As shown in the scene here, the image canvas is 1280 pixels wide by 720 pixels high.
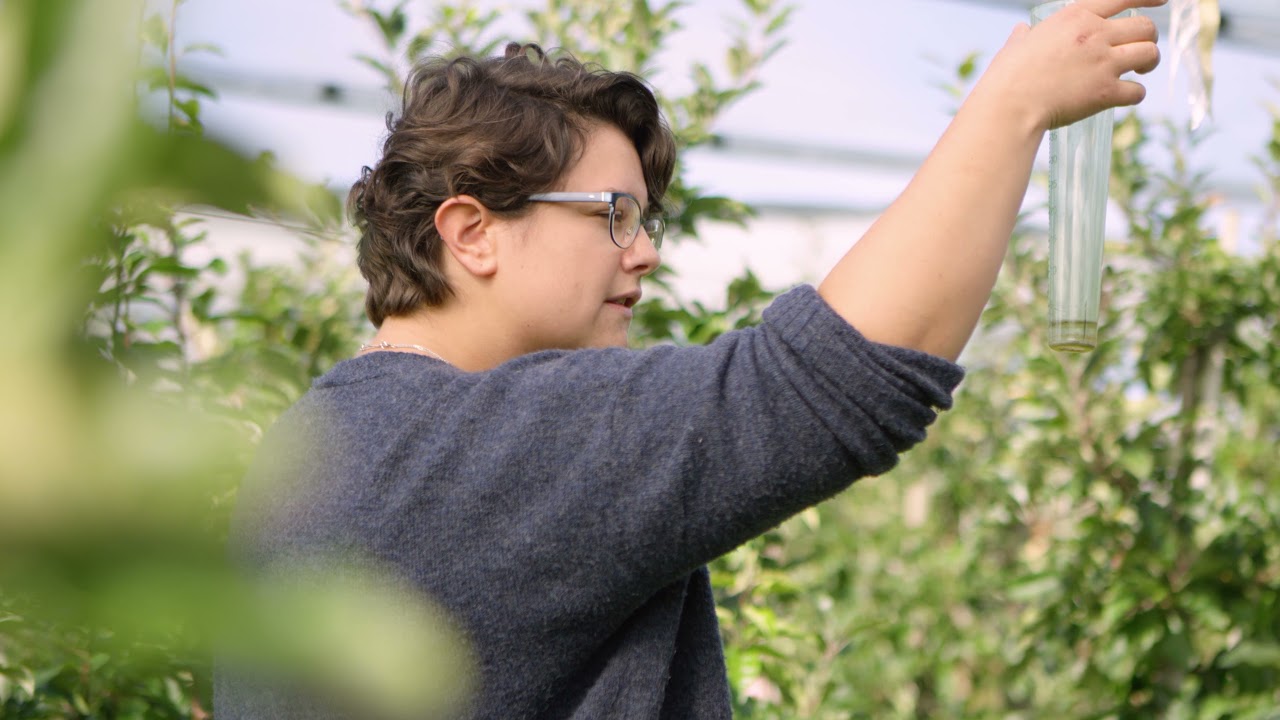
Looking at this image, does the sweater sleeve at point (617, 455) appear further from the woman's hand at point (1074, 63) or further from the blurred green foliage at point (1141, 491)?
the blurred green foliage at point (1141, 491)

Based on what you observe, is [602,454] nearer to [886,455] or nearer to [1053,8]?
[886,455]

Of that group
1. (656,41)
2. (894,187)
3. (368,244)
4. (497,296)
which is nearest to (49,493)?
(497,296)

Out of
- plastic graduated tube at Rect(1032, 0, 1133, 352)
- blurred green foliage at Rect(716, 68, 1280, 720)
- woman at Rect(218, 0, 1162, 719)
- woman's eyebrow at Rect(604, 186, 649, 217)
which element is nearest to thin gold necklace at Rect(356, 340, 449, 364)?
woman at Rect(218, 0, 1162, 719)

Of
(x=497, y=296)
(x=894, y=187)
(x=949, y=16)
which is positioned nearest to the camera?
(x=497, y=296)

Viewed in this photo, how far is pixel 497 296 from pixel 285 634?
1080 mm

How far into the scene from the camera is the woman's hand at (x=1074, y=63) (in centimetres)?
90

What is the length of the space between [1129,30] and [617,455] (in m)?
0.50

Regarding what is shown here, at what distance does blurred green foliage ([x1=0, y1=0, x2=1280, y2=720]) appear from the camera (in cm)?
21

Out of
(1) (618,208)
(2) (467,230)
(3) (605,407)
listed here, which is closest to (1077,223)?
(3) (605,407)

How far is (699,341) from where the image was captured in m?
2.47

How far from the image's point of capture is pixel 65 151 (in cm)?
20

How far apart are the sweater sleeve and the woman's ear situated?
23 centimetres

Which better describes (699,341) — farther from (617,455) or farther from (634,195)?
(617,455)

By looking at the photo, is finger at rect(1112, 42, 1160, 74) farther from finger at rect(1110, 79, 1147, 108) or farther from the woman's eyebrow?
the woman's eyebrow
